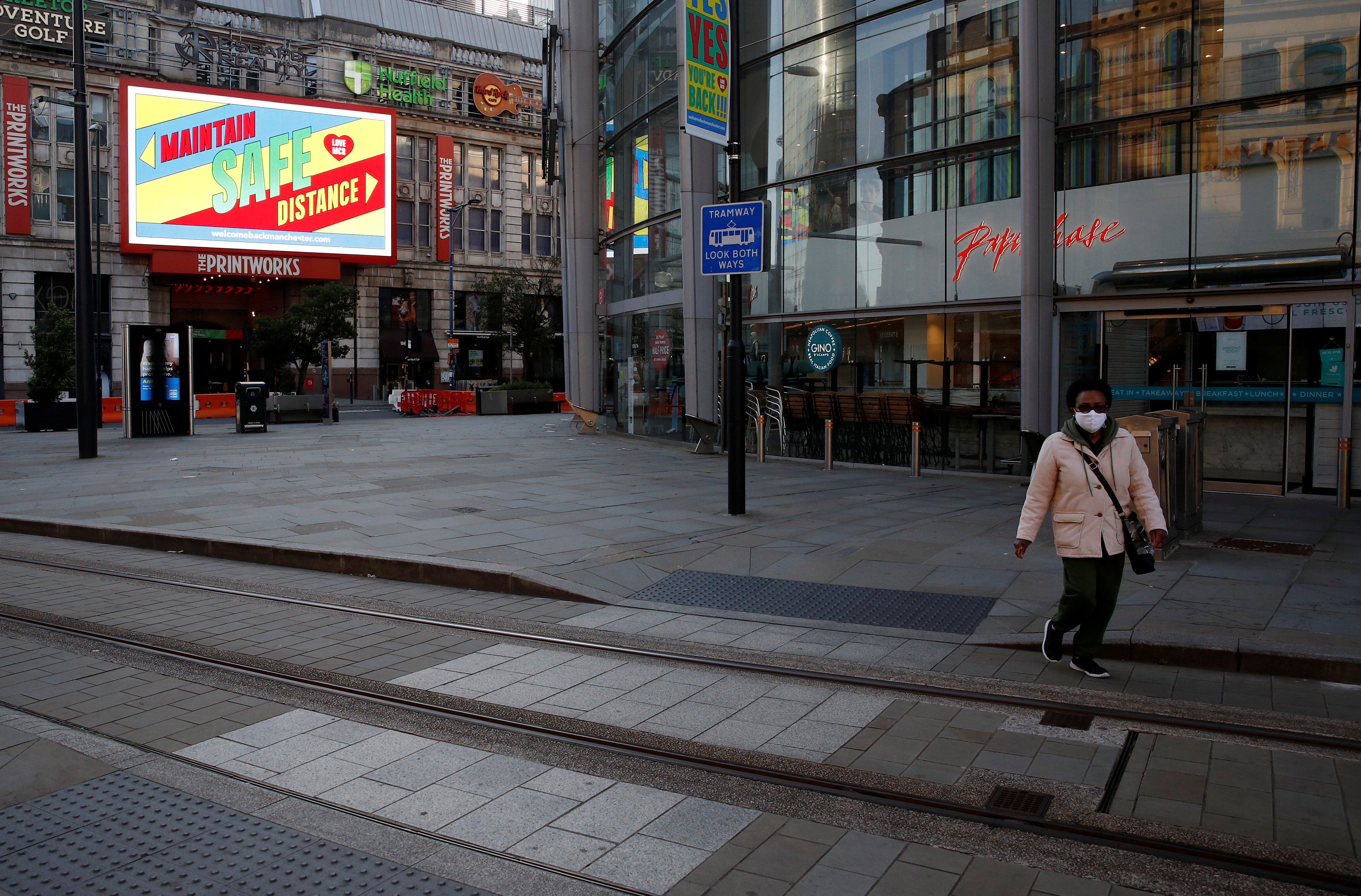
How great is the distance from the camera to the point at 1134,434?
9.12 metres

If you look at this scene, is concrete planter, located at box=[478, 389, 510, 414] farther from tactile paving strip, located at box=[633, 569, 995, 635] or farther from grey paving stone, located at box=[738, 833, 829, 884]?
grey paving stone, located at box=[738, 833, 829, 884]

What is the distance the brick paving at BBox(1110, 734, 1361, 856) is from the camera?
3971 mm

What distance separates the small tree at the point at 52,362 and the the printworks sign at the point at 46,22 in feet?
75.2

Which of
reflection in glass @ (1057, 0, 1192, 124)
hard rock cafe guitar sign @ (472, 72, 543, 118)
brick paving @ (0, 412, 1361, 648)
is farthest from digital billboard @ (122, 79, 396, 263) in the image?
reflection in glass @ (1057, 0, 1192, 124)

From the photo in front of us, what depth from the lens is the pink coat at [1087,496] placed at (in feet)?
19.2

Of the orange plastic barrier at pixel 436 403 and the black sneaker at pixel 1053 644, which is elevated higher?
the orange plastic barrier at pixel 436 403

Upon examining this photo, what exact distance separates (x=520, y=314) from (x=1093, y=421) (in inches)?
1826

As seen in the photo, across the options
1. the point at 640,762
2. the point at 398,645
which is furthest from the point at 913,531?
the point at 640,762

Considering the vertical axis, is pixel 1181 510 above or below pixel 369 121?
below

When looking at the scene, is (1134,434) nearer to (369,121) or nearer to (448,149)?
(369,121)

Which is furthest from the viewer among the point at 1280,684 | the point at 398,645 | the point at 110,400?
the point at 110,400

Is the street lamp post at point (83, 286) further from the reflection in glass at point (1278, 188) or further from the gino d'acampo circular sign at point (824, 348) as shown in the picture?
the reflection in glass at point (1278, 188)

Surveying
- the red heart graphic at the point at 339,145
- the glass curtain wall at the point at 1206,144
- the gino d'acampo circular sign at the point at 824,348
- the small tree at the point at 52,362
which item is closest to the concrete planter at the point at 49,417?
the small tree at the point at 52,362

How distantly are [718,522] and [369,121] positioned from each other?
4427cm
